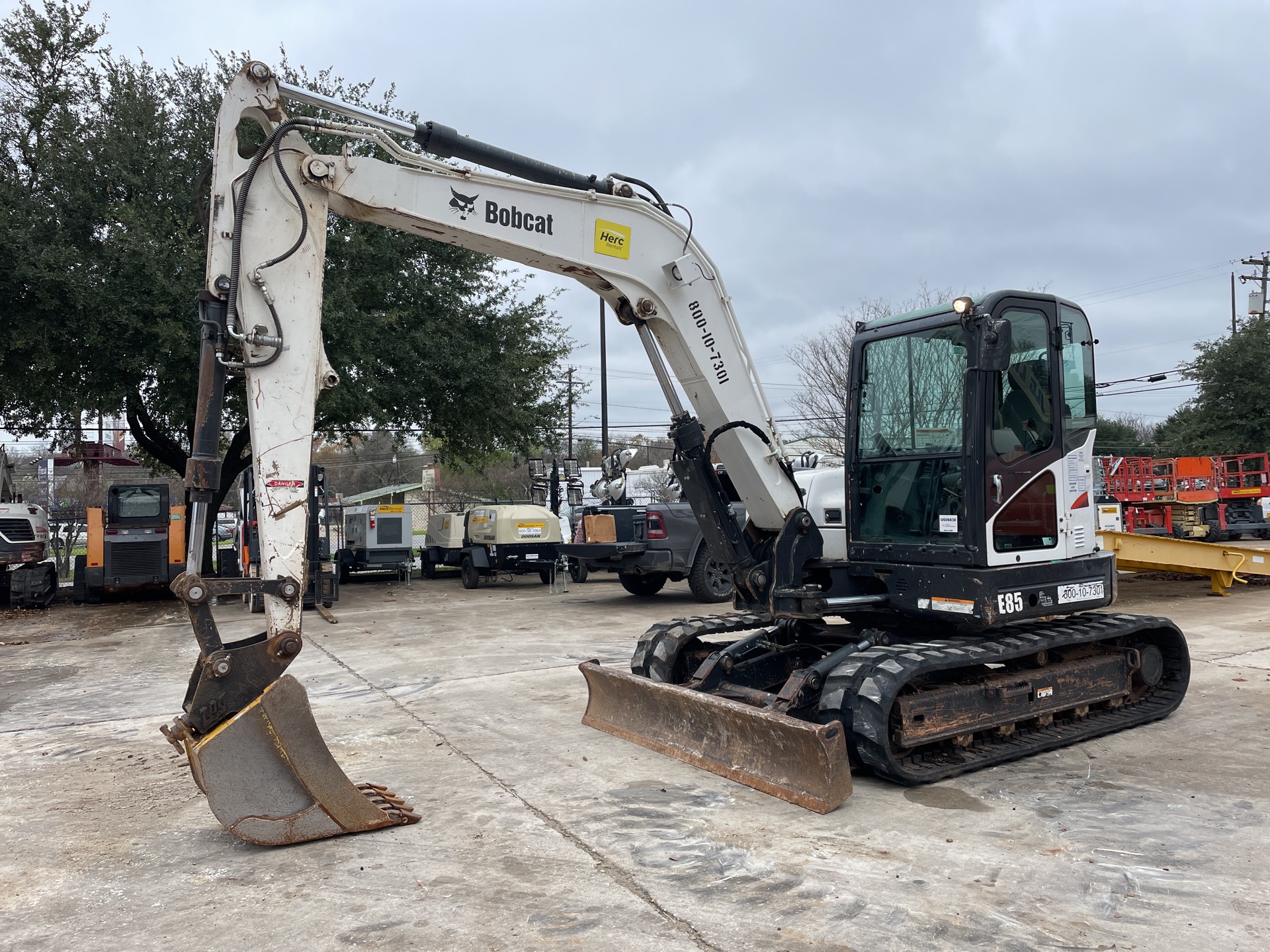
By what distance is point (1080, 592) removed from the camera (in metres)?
6.45

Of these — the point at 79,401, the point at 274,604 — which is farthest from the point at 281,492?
the point at 79,401

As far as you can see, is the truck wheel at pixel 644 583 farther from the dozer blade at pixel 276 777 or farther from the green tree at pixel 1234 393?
the green tree at pixel 1234 393

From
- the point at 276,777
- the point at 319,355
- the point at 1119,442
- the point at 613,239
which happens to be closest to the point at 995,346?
the point at 613,239

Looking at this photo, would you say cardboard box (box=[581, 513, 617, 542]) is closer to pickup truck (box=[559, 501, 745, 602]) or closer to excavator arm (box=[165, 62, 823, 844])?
pickup truck (box=[559, 501, 745, 602])

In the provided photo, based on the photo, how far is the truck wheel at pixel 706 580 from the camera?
1425 centimetres

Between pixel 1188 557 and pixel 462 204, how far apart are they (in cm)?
1169

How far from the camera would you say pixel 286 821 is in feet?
14.8

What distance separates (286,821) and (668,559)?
9.69 m

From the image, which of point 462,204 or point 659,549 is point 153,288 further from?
point 462,204

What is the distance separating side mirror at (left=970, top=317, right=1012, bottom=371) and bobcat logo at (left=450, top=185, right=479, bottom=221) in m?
3.10

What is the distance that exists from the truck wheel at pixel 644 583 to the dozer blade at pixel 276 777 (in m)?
10.7

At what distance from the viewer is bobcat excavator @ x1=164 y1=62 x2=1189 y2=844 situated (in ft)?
15.2

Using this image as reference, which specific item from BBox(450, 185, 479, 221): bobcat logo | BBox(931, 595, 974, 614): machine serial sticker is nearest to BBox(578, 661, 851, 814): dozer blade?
BBox(931, 595, 974, 614): machine serial sticker

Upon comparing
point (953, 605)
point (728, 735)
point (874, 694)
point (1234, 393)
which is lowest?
point (728, 735)
